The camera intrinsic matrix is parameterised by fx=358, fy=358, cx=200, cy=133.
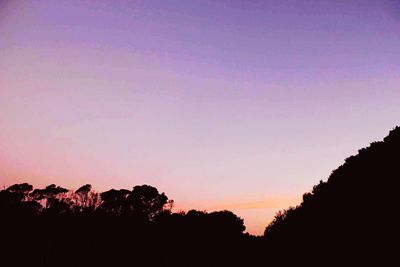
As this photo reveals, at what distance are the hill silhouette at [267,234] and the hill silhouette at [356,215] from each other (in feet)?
0.21

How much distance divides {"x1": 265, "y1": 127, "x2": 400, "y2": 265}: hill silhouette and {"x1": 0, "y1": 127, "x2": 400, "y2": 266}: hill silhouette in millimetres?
63

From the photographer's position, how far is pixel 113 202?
3268 inches

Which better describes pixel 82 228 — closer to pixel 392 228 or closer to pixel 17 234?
pixel 17 234

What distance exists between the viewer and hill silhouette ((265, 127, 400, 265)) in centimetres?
2012

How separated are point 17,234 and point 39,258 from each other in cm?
469

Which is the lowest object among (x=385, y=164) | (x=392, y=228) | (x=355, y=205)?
(x=392, y=228)

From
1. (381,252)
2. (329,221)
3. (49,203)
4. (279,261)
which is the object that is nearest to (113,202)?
(49,203)

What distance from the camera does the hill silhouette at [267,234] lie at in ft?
70.8

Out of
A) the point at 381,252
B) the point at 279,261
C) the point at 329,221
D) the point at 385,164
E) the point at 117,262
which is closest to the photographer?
the point at 381,252

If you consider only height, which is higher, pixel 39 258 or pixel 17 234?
pixel 17 234

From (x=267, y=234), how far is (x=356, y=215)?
26.1 meters

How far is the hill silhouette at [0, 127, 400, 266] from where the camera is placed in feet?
70.8

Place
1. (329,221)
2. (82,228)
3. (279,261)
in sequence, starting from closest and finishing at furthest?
(329,221) < (279,261) < (82,228)

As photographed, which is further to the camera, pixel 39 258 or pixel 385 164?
pixel 39 258
